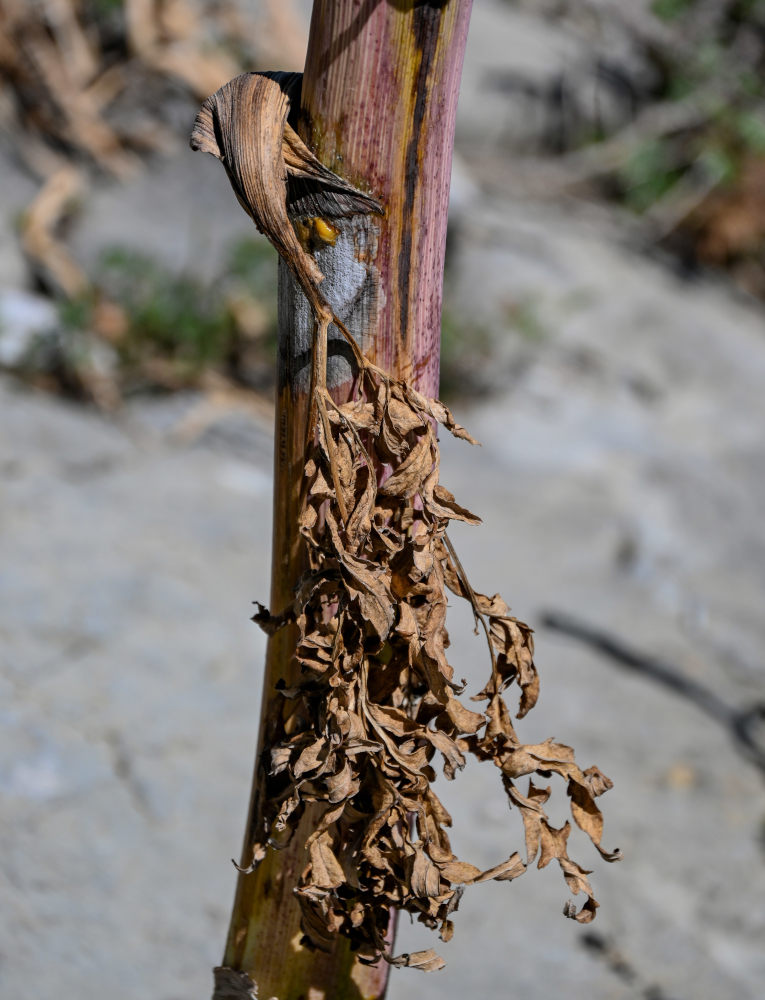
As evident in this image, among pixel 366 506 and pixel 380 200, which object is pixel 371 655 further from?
pixel 380 200

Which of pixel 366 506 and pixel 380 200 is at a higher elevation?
pixel 380 200

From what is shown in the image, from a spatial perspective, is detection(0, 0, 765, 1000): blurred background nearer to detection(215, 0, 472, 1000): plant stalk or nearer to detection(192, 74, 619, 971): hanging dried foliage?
detection(192, 74, 619, 971): hanging dried foliage

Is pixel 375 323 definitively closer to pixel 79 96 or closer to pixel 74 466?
pixel 74 466

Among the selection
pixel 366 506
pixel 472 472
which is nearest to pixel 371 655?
pixel 366 506

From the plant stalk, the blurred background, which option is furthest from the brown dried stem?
the blurred background

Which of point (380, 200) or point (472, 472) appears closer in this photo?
point (380, 200)

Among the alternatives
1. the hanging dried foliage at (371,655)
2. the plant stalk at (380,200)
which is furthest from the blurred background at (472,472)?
the plant stalk at (380,200)
